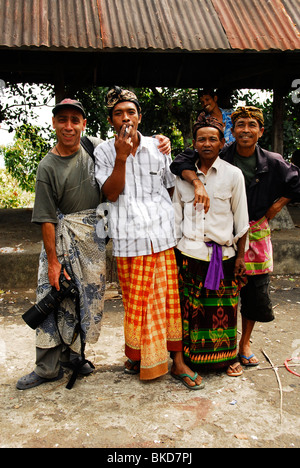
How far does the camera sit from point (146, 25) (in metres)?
5.10

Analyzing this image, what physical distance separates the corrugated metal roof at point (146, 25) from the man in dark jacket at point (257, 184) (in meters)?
2.52

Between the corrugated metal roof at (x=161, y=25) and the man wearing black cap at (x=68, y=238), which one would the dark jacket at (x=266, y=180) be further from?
the corrugated metal roof at (x=161, y=25)

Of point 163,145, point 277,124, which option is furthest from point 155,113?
point 163,145

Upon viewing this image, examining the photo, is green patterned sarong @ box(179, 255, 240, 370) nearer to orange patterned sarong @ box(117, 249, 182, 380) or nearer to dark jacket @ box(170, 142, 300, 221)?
orange patterned sarong @ box(117, 249, 182, 380)

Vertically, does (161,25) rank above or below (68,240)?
above

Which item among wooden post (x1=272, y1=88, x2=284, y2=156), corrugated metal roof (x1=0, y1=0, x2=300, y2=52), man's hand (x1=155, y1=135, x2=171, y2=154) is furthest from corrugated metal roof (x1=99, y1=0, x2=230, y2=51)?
man's hand (x1=155, y1=135, x2=171, y2=154)

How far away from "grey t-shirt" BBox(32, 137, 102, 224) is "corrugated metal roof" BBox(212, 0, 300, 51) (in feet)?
10.7

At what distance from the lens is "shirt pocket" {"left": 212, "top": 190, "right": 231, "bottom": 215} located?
8.84 feet

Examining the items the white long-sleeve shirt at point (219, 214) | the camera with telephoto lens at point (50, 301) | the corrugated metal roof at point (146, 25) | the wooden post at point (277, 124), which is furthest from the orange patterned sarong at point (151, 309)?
the wooden post at point (277, 124)

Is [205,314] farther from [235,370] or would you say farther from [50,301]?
[50,301]

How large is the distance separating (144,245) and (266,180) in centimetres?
97

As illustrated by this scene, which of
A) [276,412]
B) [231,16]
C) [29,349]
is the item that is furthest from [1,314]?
[231,16]

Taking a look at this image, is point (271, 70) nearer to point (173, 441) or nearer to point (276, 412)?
point (276, 412)
